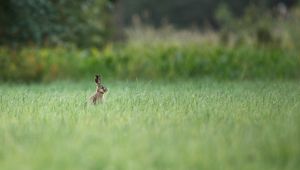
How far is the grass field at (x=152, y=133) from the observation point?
3.84 metres

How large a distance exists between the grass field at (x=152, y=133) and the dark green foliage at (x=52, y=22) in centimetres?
702

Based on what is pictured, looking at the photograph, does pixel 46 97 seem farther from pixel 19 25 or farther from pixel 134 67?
pixel 19 25

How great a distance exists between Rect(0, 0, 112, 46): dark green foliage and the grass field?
7016 mm

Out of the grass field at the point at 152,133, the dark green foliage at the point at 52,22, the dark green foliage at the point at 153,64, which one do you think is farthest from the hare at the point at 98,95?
the dark green foliage at the point at 52,22

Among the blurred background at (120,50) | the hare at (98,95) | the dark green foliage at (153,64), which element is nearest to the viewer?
the hare at (98,95)

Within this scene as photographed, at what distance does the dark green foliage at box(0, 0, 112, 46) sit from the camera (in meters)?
14.3

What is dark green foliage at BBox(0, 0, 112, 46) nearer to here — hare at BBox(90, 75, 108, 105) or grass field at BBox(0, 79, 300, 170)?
hare at BBox(90, 75, 108, 105)

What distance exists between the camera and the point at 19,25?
582 inches

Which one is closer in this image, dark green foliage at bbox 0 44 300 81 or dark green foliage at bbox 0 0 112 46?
dark green foliage at bbox 0 44 300 81

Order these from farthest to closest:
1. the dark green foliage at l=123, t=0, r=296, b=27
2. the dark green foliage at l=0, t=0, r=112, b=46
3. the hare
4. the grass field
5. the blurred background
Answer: the dark green foliage at l=123, t=0, r=296, b=27 → the dark green foliage at l=0, t=0, r=112, b=46 → the blurred background → the hare → the grass field

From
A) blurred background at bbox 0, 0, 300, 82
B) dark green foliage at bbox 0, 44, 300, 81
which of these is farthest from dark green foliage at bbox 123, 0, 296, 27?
dark green foliage at bbox 0, 44, 300, 81

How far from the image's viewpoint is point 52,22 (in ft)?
53.1

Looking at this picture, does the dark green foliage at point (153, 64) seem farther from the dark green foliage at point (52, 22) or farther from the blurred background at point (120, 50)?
the dark green foliage at point (52, 22)

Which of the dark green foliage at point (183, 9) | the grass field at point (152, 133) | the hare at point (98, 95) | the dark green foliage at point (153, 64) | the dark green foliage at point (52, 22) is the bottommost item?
the grass field at point (152, 133)
